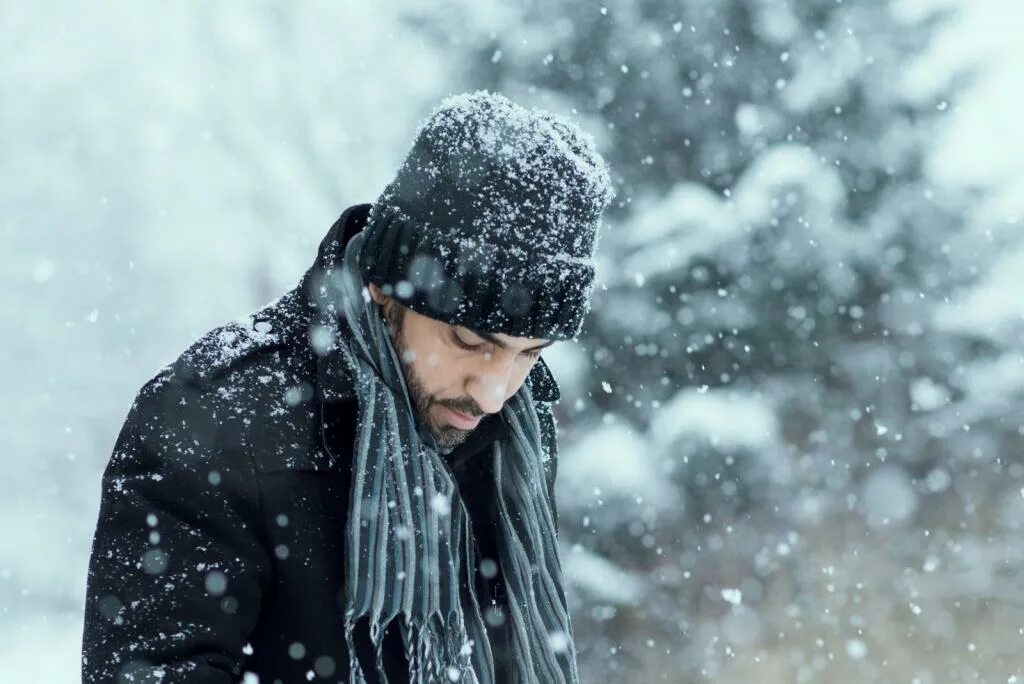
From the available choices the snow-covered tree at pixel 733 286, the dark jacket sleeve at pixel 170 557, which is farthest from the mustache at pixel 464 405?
the snow-covered tree at pixel 733 286

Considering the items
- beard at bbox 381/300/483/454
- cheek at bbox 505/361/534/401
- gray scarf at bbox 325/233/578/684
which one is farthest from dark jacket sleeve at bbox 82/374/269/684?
cheek at bbox 505/361/534/401

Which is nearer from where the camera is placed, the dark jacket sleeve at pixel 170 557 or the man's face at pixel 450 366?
the dark jacket sleeve at pixel 170 557

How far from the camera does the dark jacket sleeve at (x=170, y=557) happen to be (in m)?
1.63

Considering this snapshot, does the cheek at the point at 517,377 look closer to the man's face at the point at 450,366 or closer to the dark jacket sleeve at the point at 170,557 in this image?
the man's face at the point at 450,366

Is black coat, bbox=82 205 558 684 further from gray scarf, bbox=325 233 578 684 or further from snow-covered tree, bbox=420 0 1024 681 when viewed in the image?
snow-covered tree, bbox=420 0 1024 681

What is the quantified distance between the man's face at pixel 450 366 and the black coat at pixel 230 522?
0.60 feet

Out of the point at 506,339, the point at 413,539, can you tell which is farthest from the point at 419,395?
the point at 413,539

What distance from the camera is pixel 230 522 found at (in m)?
1.67

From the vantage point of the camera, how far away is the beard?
80.3 inches

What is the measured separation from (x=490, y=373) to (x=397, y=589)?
459 mm

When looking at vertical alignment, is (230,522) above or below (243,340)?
below

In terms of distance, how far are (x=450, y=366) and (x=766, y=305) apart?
4.40 meters

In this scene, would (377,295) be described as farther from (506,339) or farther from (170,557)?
(170,557)

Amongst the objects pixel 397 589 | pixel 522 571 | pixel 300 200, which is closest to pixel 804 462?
pixel 300 200
